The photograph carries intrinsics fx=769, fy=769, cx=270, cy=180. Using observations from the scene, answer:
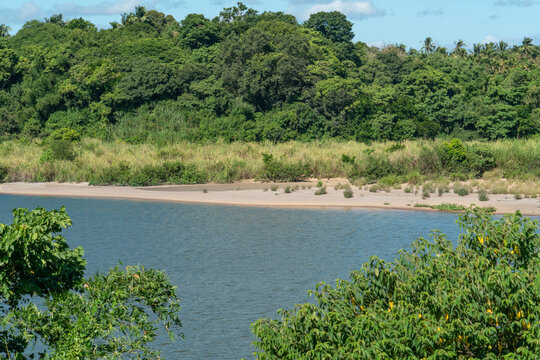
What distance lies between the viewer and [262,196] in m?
35.2

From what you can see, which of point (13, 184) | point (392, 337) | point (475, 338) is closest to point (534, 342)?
point (475, 338)

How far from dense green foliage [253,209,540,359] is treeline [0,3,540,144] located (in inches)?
1716

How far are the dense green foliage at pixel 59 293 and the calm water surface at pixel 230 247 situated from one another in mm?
→ 6129

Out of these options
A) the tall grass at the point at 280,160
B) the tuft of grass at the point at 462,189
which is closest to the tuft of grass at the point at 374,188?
the tall grass at the point at 280,160

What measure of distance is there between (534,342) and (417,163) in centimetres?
3424

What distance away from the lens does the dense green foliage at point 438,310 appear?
Result: 6539mm

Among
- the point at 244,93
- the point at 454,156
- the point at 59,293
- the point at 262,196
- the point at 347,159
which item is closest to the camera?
the point at 59,293

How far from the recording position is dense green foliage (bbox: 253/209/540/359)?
654 centimetres

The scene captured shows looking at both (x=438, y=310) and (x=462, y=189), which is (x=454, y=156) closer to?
(x=462, y=189)

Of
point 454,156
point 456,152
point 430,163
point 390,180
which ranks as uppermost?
point 456,152

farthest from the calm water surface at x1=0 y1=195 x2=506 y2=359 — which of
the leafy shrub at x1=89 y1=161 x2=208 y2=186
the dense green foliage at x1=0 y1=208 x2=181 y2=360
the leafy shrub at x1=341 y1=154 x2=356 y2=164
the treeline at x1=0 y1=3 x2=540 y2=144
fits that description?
the treeline at x1=0 y1=3 x2=540 y2=144

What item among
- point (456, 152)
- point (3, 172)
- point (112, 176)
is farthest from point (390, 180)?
point (3, 172)

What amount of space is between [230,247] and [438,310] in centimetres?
1825

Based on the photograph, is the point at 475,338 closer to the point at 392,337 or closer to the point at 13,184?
the point at 392,337
